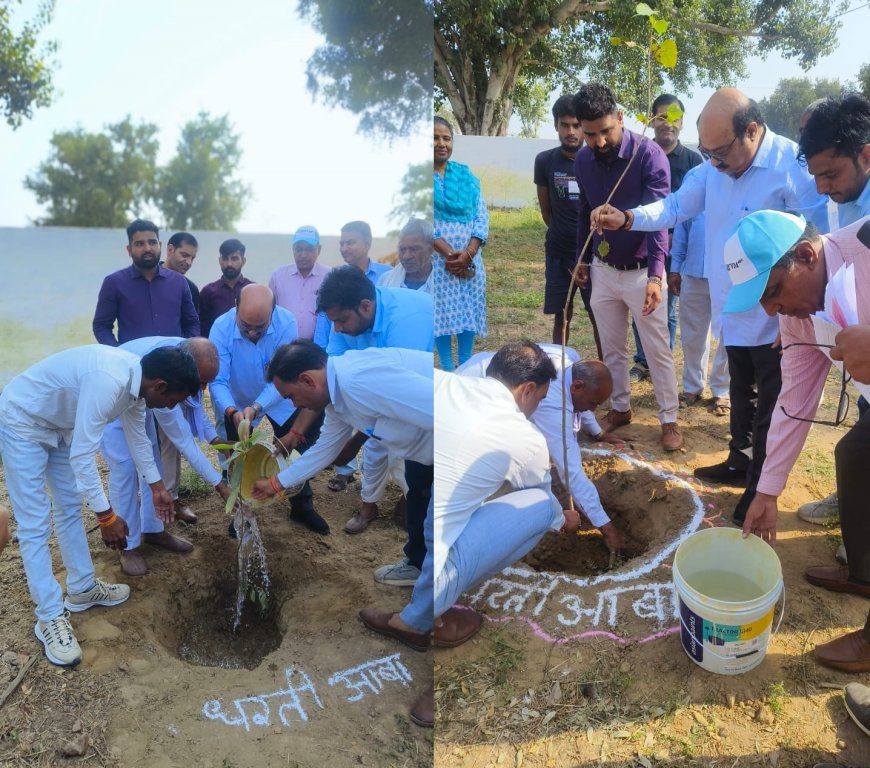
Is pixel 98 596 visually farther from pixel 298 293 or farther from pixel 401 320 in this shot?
pixel 401 320

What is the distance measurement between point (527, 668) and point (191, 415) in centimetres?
183

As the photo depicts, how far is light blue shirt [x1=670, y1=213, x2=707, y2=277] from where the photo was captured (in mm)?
3957

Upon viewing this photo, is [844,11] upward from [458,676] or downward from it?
upward

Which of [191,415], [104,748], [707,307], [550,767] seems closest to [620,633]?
[550,767]

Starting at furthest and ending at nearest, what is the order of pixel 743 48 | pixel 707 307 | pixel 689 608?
1. pixel 743 48
2. pixel 707 307
3. pixel 689 608

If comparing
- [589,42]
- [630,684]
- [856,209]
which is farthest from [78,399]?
[589,42]

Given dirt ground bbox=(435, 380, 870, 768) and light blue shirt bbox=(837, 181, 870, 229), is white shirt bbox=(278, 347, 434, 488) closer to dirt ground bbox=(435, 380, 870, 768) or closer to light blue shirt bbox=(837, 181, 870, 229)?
dirt ground bbox=(435, 380, 870, 768)

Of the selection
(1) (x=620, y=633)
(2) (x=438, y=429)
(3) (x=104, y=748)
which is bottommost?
(3) (x=104, y=748)

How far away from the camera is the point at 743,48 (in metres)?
9.29

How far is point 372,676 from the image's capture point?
2.39m

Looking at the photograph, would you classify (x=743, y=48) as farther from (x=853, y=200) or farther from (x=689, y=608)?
(x=689, y=608)

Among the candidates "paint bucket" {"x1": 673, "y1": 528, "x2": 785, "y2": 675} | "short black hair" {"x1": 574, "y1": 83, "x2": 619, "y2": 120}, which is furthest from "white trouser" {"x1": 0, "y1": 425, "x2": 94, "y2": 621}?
"short black hair" {"x1": 574, "y1": 83, "x2": 619, "y2": 120}

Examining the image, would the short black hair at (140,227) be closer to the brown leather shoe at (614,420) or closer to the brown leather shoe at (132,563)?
the brown leather shoe at (132,563)

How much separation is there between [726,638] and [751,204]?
1.86 m
